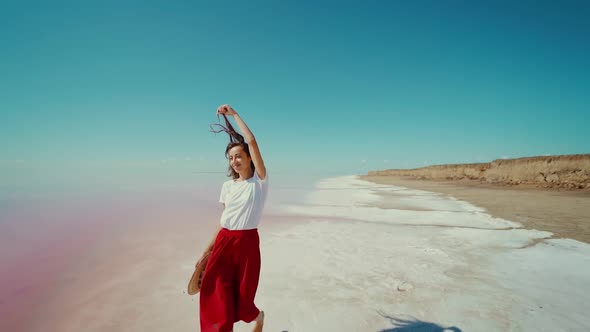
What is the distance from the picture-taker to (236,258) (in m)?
2.05

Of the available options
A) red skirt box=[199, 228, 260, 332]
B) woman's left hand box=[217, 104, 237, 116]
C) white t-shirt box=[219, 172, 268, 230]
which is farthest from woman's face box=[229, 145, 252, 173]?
red skirt box=[199, 228, 260, 332]

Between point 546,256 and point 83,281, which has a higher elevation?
point 546,256

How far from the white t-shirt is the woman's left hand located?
58cm

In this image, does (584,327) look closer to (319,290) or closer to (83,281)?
(319,290)

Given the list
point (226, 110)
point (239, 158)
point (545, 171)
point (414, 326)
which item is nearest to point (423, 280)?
point (414, 326)

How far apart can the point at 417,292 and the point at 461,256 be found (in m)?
1.99

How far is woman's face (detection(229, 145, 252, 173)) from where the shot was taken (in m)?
2.18

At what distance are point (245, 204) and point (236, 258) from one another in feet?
1.43

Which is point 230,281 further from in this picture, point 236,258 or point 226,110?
point 226,110

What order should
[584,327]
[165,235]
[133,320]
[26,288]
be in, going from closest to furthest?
1. [584,327]
2. [133,320]
3. [26,288]
4. [165,235]

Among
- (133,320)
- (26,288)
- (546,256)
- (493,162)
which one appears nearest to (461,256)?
(546,256)

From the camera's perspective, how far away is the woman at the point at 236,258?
1.99m

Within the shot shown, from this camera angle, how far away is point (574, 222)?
7.10 meters

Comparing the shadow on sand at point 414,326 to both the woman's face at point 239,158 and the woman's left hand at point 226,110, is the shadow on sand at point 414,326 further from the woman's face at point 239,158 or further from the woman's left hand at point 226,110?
the woman's left hand at point 226,110
